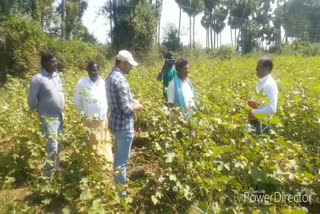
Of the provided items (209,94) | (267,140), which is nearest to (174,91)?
(209,94)

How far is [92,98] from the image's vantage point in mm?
3898

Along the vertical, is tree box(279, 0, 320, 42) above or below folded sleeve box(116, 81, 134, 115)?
above

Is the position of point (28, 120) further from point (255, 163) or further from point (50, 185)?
point (255, 163)

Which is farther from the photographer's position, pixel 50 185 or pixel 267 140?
pixel 50 185

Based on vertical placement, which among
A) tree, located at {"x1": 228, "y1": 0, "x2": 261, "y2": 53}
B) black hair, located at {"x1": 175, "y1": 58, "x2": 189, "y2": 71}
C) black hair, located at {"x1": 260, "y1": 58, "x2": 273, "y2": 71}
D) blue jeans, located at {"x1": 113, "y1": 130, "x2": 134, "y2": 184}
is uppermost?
tree, located at {"x1": 228, "y1": 0, "x2": 261, "y2": 53}

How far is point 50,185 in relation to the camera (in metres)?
3.20

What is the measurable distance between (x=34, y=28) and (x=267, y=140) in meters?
12.3

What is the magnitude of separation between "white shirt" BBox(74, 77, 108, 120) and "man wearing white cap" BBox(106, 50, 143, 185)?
702 mm

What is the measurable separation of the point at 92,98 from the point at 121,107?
34.8 inches

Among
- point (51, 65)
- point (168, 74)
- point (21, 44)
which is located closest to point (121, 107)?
point (51, 65)

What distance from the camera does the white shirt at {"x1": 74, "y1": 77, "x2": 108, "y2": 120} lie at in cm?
388

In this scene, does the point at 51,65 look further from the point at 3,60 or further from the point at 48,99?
the point at 3,60

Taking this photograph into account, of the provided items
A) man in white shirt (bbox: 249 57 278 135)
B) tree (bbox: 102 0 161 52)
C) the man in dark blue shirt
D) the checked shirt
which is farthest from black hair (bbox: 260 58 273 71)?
tree (bbox: 102 0 161 52)

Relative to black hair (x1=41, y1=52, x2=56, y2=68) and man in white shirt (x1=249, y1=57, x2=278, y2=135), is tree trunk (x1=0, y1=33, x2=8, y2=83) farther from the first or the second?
man in white shirt (x1=249, y1=57, x2=278, y2=135)
